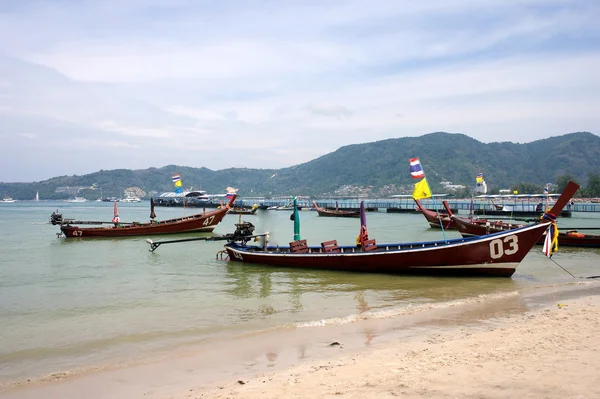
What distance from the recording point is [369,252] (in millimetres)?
18625

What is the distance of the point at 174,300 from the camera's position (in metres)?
15.4

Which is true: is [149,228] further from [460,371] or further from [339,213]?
[339,213]

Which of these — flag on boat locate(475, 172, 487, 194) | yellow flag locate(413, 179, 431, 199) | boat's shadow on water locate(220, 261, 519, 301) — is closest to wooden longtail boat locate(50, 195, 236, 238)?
boat's shadow on water locate(220, 261, 519, 301)

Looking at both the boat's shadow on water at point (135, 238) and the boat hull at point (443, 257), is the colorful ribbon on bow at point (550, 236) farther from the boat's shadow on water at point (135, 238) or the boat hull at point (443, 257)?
the boat's shadow on water at point (135, 238)

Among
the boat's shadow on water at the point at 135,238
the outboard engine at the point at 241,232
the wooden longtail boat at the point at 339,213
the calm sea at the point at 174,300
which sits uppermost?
the outboard engine at the point at 241,232

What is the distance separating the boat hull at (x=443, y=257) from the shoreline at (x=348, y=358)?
4.57 m

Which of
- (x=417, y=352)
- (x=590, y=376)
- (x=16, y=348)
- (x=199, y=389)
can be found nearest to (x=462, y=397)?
(x=590, y=376)

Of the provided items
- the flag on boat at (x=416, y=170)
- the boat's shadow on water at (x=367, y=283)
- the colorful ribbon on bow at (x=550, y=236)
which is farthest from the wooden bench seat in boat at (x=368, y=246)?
the colorful ribbon on bow at (x=550, y=236)

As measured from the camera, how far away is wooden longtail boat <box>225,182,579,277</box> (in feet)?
53.8

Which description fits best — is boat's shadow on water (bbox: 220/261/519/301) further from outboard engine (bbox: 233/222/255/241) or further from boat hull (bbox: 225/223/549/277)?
outboard engine (bbox: 233/222/255/241)

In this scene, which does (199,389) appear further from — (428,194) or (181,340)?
(428,194)

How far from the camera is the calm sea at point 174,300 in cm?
1057

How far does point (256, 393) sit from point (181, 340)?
4.61 m

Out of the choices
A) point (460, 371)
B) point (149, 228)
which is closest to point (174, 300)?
point (460, 371)
